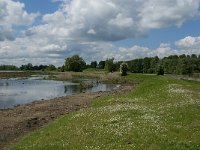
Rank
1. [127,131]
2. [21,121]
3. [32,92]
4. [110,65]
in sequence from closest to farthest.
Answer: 1. [127,131]
2. [21,121]
3. [32,92]
4. [110,65]

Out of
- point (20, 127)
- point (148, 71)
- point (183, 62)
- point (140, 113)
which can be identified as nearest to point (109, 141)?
point (140, 113)

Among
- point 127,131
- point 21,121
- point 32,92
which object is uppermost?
point 127,131

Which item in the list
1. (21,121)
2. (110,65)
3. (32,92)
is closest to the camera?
(21,121)

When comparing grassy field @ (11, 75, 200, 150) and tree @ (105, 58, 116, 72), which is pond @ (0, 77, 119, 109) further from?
tree @ (105, 58, 116, 72)

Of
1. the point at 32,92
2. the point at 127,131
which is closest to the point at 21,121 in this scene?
the point at 127,131

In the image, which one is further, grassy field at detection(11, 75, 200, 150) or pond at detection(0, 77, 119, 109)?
pond at detection(0, 77, 119, 109)

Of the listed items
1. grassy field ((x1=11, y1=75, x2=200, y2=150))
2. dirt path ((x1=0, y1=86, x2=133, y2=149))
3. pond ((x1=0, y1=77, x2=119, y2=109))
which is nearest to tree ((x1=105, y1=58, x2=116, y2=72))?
pond ((x1=0, y1=77, x2=119, y2=109))

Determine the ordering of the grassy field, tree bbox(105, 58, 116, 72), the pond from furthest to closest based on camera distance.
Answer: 1. tree bbox(105, 58, 116, 72)
2. the pond
3. the grassy field

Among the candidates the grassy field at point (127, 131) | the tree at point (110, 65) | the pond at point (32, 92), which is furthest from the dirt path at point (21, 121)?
the tree at point (110, 65)

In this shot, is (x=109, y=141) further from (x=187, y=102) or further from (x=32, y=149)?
(x=187, y=102)

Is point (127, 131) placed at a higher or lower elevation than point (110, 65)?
lower

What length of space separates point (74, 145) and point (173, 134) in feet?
19.0

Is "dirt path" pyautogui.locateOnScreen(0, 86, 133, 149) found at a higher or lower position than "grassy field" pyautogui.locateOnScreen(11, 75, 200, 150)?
lower

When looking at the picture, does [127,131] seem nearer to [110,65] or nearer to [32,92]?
[32,92]
